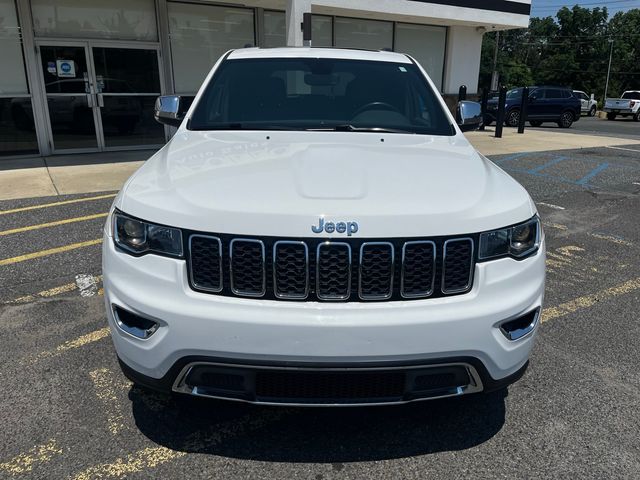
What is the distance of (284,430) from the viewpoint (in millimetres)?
2541

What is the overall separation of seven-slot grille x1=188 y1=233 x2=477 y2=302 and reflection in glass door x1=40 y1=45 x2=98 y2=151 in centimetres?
1033

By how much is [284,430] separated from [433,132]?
78.7 inches

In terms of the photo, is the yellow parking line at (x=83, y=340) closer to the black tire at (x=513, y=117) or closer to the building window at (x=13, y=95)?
the building window at (x=13, y=95)

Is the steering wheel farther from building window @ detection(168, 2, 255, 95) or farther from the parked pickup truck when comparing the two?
the parked pickup truck

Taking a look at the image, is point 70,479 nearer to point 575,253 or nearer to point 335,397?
point 335,397

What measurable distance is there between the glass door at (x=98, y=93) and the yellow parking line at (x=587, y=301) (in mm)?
10111

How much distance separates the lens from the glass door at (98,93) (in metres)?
10.8

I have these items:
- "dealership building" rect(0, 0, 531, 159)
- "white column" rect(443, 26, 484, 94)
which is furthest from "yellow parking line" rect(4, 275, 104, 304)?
"white column" rect(443, 26, 484, 94)

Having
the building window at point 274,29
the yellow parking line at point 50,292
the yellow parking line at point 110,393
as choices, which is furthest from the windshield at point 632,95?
the yellow parking line at point 110,393

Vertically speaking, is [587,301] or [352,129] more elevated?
[352,129]

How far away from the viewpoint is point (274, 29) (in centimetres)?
1359

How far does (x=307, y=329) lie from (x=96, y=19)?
1117 cm

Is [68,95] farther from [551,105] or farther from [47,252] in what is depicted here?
[551,105]

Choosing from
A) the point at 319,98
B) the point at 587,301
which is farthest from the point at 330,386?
the point at 587,301
